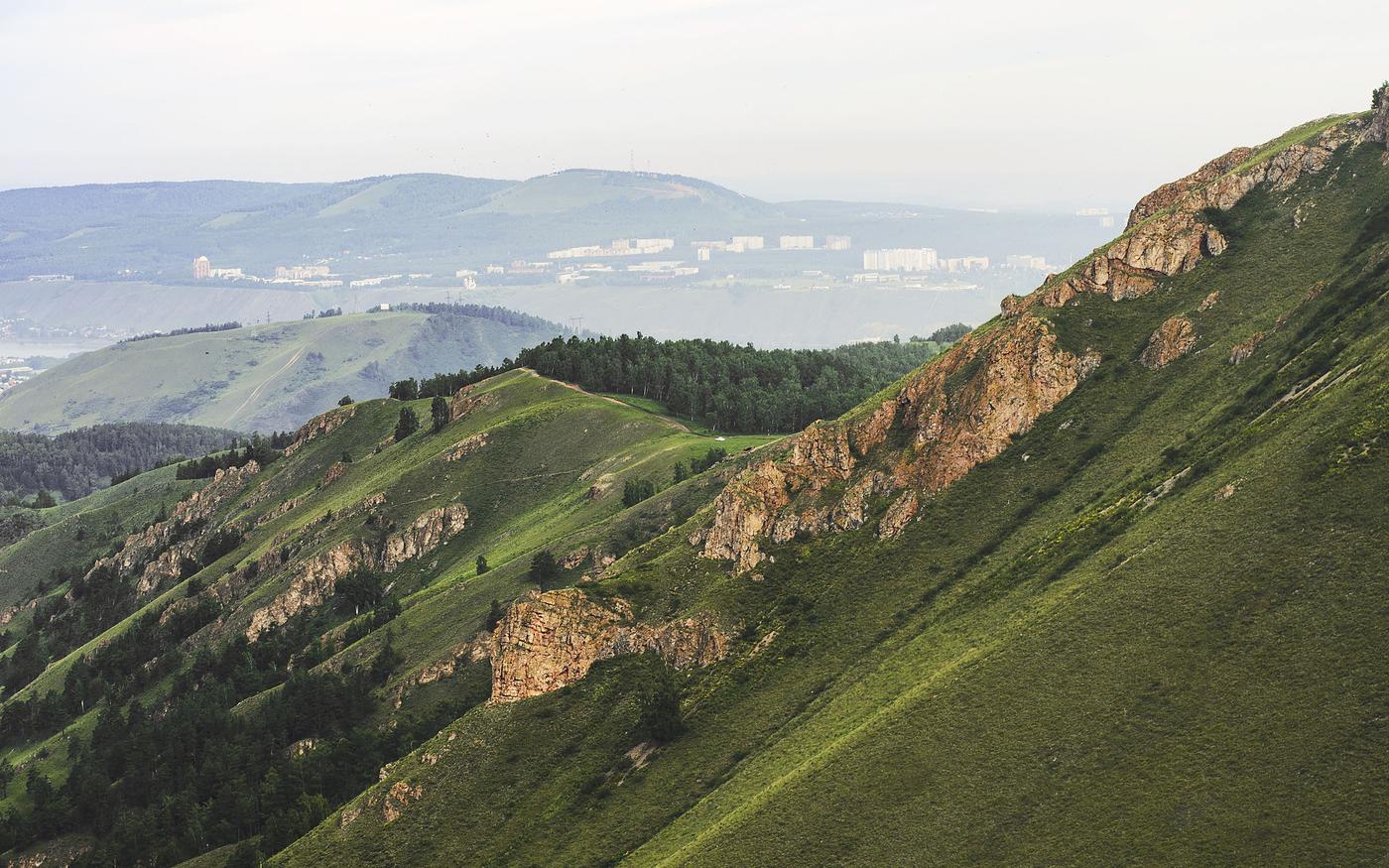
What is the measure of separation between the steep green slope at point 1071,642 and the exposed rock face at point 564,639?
150 centimetres

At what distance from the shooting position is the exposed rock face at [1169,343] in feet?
424

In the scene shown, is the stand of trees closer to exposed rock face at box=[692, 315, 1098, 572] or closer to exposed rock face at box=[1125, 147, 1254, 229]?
exposed rock face at box=[692, 315, 1098, 572]

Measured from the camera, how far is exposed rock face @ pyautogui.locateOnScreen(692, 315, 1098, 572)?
131 meters

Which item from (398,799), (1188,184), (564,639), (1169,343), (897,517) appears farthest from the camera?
(1188,184)

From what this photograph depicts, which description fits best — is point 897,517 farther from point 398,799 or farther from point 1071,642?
point 398,799

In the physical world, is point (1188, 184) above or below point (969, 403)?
above

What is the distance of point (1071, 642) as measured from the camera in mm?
90938

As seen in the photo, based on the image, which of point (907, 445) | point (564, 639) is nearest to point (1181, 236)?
point (907, 445)

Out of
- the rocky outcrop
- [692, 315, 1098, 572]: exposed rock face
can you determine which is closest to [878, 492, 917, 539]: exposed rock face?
[692, 315, 1098, 572]: exposed rock face

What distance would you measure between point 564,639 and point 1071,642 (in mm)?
56651

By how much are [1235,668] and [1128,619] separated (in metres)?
10.6

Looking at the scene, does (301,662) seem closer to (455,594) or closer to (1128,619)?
(455,594)

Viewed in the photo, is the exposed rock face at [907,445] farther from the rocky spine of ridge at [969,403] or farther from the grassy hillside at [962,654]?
the grassy hillside at [962,654]

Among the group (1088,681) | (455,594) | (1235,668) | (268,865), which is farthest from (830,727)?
(455,594)
